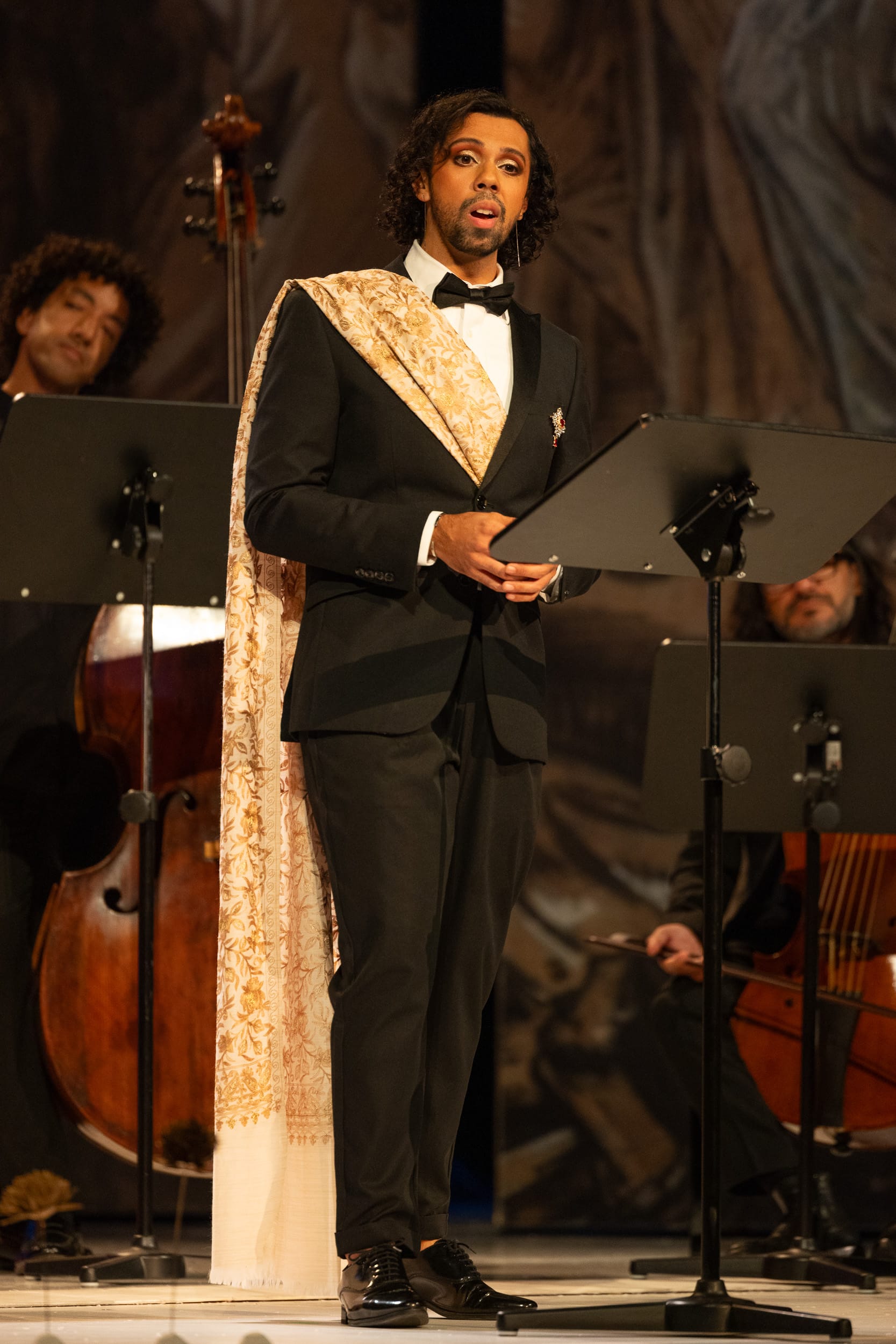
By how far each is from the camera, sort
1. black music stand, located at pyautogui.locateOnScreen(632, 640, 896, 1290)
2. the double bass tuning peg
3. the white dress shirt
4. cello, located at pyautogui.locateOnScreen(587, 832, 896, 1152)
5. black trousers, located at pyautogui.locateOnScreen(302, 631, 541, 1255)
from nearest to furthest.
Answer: black trousers, located at pyautogui.locateOnScreen(302, 631, 541, 1255) → the white dress shirt → black music stand, located at pyautogui.locateOnScreen(632, 640, 896, 1290) → the double bass tuning peg → cello, located at pyautogui.locateOnScreen(587, 832, 896, 1152)

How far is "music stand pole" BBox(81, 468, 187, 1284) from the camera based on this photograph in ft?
10.00

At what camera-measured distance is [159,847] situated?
11.1 ft

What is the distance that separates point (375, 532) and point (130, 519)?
858 mm

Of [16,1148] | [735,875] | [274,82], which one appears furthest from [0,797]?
[274,82]

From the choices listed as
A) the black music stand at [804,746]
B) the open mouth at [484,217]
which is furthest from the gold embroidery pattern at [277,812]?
the black music stand at [804,746]

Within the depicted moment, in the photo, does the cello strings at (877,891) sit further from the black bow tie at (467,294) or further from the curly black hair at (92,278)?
the curly black hair at (92,278)

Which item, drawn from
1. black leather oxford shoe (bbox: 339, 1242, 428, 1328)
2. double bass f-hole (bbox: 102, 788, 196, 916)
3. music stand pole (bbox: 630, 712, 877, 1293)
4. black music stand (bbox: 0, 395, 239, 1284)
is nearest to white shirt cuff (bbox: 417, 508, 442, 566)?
black music stand (bbox: 0, 395, 239, 1284)

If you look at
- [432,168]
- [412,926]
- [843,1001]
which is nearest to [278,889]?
[412,926]

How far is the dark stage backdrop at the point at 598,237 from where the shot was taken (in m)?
4.59

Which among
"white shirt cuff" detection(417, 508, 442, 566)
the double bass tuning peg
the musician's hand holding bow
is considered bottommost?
the musician's hand holding bow

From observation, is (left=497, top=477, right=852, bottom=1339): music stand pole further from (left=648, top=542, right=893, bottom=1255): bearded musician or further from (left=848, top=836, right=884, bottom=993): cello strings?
(left=848, top=836, right=884, bottom=993): cello strings

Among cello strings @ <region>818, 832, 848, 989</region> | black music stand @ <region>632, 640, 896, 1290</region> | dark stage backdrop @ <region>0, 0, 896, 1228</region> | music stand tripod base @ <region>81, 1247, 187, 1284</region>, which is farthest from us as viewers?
dark stage backdrop @ <region>0, 0, 896, 1228</region>

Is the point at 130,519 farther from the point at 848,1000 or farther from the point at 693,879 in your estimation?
the point at 848,1000

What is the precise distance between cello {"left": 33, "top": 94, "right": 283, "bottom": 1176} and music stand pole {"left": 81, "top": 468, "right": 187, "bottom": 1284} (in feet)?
0.46
